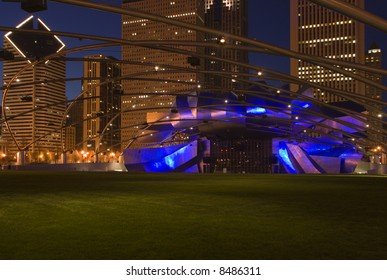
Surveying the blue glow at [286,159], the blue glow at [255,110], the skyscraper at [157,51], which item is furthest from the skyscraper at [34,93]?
the blue glow at [286,159]

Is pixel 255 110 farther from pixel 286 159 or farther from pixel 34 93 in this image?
Result: pixel 34 93

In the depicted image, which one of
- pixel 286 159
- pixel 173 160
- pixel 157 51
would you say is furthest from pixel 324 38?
pixel 173 160

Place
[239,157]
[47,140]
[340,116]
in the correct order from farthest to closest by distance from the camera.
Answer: [47,140], [239,157], [340,116]

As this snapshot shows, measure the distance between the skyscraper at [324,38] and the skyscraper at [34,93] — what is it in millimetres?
67371

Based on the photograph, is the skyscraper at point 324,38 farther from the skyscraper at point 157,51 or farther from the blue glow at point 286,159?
the blue glow at point 286,159

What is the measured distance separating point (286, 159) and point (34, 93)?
76740 millimetres

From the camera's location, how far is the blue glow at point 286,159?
203 feet

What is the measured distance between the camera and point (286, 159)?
6406cm

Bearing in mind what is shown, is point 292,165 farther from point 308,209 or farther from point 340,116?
point 308,209

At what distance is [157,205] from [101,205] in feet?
4.31

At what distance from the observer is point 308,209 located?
9805 mm

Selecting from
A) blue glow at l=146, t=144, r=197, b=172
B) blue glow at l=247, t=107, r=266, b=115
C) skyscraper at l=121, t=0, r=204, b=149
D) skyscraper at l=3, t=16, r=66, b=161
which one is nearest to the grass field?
skyscraper at l=3, t=16, r=66, b=161

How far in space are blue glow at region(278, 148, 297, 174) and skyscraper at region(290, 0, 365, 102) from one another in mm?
55187

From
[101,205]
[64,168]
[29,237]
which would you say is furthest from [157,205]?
[64,168]
